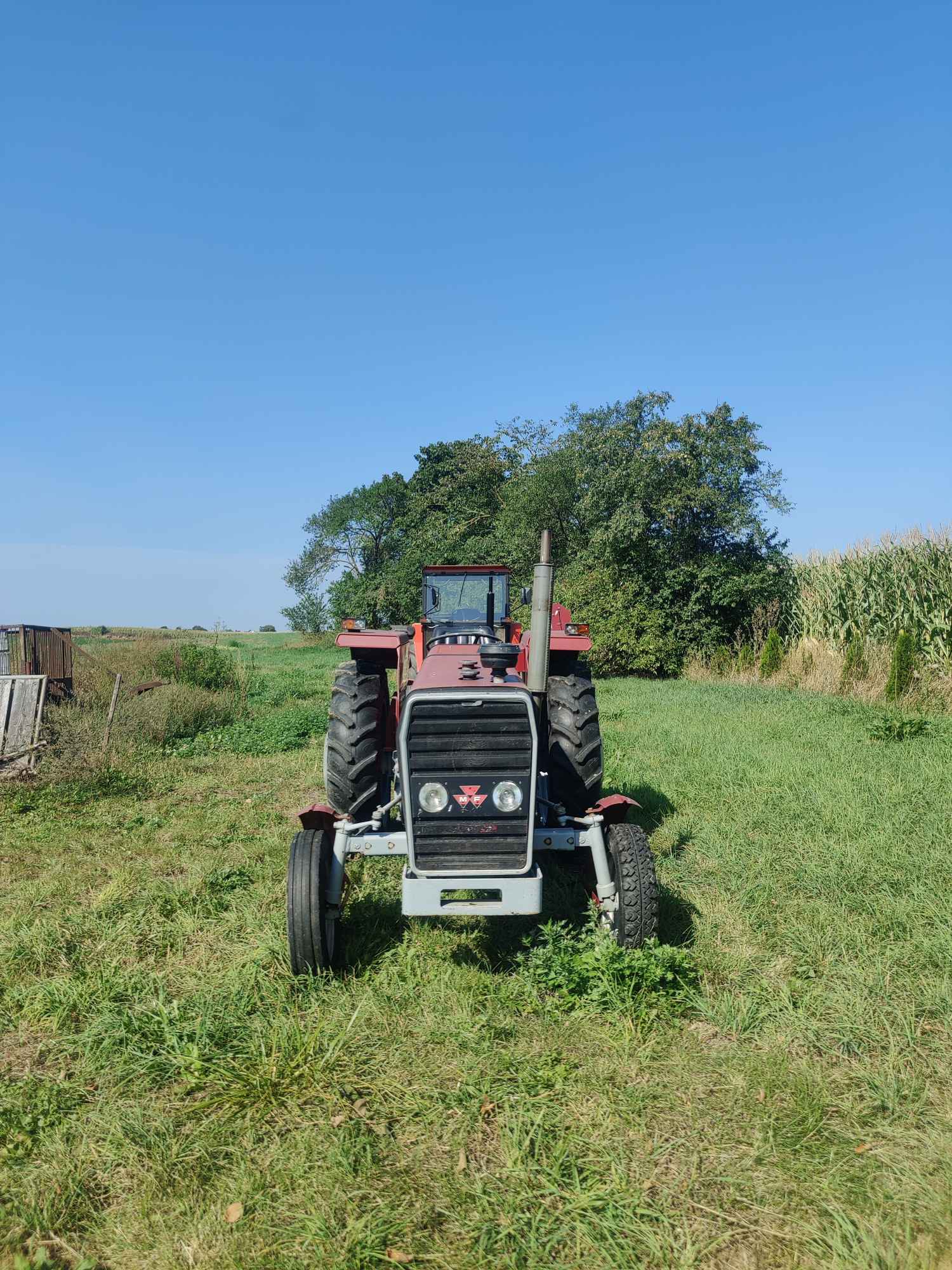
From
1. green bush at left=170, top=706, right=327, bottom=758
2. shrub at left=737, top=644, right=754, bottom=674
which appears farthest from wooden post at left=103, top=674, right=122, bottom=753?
shrub at left=737, top=644, right=754, bottom=674

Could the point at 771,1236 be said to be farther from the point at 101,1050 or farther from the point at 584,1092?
the point at 101,1050

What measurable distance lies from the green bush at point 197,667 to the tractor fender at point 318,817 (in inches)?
331

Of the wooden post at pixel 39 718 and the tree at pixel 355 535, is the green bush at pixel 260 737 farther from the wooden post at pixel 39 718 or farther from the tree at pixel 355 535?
the tree at pixel 355 535

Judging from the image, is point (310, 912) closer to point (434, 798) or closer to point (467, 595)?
point (434, 798)

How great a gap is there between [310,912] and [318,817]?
74 cm

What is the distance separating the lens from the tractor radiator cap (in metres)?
3.91

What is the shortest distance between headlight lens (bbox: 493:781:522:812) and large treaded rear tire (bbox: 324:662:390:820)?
4.05ft

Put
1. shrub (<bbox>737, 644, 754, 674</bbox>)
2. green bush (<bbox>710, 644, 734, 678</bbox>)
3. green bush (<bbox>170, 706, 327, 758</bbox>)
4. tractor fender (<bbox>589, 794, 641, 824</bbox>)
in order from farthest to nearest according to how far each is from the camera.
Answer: green bush (<bbox>710, 644, 734, 678</bbox>)
shrub (<bbox>737, 644, 754, 674</bbox>)
green bush (<bbox>170, 706, 327, 758</bbox>)
tractor fender (<bbox>589, 794, 641, 824</bbox>)

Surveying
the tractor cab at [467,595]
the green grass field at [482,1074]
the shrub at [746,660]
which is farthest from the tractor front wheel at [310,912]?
the shrub at [746,660]

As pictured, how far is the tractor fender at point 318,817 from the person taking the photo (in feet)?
13.9

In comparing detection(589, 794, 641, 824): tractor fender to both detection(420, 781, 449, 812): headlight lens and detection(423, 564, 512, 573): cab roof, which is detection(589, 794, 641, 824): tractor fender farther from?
detection(423, 564, 512, 573): cab roof

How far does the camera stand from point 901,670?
11.9 meters

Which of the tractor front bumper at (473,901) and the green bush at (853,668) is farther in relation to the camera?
the green bush at (853,668)

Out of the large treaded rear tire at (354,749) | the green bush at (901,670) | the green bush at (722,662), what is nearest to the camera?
the large treaded rear tire at (354,749)
